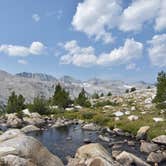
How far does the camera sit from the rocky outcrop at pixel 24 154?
22.2 m

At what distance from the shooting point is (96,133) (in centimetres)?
6209

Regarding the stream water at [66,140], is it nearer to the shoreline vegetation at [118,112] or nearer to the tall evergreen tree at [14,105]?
the shoreline vegetation at [118,112]

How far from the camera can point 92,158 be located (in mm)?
30344

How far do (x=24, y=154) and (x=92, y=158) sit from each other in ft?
29.5

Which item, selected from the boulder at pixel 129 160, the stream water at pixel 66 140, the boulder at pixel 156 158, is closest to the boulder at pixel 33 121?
the stream water at pixel 66 140

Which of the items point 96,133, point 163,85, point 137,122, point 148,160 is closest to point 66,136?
point 96,133

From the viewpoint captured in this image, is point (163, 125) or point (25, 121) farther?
point (25, 121)

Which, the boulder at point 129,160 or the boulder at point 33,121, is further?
the boulder at point 33,121

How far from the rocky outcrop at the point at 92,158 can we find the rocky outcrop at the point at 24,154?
175 inches

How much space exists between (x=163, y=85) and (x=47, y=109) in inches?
1509

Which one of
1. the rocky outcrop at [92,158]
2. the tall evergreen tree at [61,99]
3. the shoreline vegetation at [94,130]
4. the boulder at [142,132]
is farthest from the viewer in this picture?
the tall evergreen tree at [61,99]

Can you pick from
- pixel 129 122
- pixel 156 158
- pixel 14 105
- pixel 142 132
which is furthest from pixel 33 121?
pixel 156 158

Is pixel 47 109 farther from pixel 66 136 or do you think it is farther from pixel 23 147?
pixel 23 147

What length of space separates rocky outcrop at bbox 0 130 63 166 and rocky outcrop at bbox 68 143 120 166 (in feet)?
14.6
